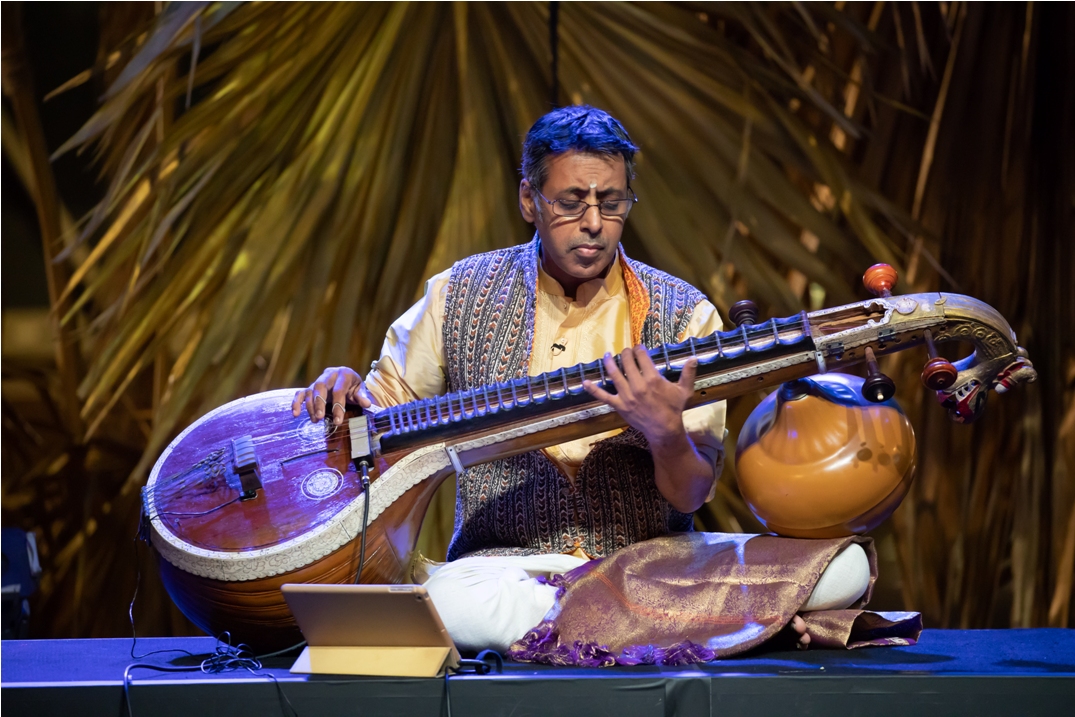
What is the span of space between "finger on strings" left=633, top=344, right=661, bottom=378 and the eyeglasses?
1.56ft

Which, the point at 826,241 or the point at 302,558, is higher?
the point at 826,241

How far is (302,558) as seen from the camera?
2.09 metres

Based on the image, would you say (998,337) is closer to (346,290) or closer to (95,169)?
(346,290)

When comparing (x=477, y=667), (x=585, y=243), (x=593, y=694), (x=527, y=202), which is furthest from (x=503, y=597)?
(x=527, y=202)

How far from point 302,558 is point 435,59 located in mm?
2447

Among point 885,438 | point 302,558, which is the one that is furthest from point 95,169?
point 885,438

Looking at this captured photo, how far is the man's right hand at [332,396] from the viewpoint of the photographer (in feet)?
7.47

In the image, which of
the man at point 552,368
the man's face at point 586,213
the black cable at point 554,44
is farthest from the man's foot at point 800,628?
the black cable at point 554,44

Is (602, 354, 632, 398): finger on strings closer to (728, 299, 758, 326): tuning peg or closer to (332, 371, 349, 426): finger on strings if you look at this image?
(728, 299, 758, 326): tuning peg

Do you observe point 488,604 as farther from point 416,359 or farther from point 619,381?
point 416,359

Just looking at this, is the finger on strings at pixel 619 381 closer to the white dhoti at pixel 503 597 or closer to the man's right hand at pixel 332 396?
the white dhoti at pixel 503 597

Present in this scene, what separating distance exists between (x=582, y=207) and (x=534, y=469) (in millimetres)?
646

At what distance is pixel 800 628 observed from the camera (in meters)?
2.13

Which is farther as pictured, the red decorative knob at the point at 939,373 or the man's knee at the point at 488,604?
the man's knee at the point at 488,604
